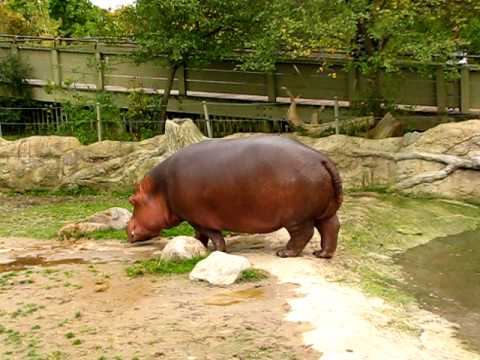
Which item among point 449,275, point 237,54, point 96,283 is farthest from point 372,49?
point 96,283

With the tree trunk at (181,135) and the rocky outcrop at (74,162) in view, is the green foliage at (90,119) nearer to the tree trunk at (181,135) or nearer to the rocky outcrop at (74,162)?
the rocky outcrop at (74,162)

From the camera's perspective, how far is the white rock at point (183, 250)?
8133mm

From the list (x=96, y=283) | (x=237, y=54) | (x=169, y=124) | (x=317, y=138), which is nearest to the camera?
(x=96, y=283)

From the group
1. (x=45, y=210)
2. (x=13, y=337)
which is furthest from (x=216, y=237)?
(x=45, y=210)

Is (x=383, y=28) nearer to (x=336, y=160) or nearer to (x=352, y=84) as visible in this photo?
(x=336, y=160)

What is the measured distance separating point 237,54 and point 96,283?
10184 mm

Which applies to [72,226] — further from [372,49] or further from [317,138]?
[372,49]

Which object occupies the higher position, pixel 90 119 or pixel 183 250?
pixel 90 119

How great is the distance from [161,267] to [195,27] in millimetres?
8966

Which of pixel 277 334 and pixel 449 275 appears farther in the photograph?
pixel 449 275

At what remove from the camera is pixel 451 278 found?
8.29m

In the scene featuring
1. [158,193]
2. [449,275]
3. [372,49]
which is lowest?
[449,275]

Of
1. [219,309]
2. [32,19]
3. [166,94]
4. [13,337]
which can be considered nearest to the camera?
[13,337]

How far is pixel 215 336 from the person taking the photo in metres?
5.79
